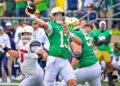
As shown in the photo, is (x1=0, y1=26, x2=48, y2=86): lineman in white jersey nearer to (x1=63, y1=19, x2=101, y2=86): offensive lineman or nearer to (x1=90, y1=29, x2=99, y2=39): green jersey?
(x1=63, y1=19, x2=101, y2=86): offensive lineman

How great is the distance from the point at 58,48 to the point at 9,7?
366 inches

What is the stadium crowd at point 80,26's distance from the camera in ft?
45.5

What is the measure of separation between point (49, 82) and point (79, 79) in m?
0.70

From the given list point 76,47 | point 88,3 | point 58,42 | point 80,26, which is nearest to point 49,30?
point 58,42

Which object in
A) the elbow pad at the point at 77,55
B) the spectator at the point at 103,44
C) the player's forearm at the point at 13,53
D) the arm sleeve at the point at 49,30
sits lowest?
the spectator at the point at 103,44

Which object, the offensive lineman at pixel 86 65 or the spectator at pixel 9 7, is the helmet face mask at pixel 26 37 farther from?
the spectator at pixel 9 7

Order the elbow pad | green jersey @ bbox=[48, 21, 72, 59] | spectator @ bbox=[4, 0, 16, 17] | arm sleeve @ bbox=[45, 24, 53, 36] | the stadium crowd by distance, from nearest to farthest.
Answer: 1. arm sleeve @ bbox=[45, 24, 53, 36]
2. green jersey @ bbox=[48, 21, 72, 59]
3. the elbow pad
4. the stadium crowd
5. spectator @ bbox=[4, 0, 16, 17]

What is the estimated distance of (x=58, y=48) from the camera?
843 centimetres

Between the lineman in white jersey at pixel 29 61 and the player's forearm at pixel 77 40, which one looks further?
the player's forearm at pixel 77 40

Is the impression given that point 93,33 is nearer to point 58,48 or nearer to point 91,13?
point 91,13

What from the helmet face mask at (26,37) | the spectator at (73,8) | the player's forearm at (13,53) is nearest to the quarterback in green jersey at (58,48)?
the helmet face mask at (26,37)

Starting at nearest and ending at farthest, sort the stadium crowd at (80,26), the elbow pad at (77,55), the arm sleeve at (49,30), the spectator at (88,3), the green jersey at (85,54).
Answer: the arm sleeve at (49,30)
the elbow pad at (77,55)
the green jersey at (85,54)
the stadium crowd at (80,26)
the spectator at (88,3)

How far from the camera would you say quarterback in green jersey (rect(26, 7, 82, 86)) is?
324 inches

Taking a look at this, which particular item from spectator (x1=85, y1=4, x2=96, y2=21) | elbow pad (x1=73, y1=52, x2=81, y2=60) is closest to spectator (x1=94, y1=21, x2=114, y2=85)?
spectator (x1=85, y1=4, x2=96, y2=21)
